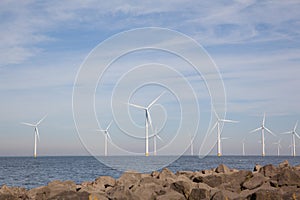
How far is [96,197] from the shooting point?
1953cm

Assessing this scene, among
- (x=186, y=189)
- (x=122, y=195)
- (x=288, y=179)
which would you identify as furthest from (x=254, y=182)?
(x=122, y=195)

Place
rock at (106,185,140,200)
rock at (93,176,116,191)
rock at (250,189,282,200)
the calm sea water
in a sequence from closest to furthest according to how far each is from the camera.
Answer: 1. rock at (250,189,282,200)
2. rock at (106,185,140,200)
3. rock at (93,176,116,191)
4. the calm sea water

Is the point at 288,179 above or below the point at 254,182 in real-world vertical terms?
above

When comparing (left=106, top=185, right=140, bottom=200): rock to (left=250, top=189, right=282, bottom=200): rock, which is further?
(left=106, top=185, right=140, bottom=200): rock

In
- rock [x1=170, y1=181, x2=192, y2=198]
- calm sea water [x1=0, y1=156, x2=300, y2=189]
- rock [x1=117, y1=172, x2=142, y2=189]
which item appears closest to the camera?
rock [x1=170, y1=181, x2=192, y2=198]

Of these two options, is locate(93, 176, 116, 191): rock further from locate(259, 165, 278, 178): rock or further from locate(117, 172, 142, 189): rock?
locate(259, 165, 278, 178): rock

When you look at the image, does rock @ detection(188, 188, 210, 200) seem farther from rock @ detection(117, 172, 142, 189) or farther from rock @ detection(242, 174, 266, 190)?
rock @ detection(117, 172, 142, 189)

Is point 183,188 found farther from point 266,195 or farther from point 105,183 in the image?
point 105,183

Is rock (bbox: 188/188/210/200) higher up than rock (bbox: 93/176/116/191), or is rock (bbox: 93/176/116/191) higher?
rock (bbox: 188/188/210/200)

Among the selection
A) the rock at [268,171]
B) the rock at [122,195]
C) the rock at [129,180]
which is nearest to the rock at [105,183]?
the rock at [129,180]

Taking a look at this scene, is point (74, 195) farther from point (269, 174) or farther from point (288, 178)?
point (269, 174)

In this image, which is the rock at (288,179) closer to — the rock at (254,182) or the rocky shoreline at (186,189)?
the rocky shoreline at (186,189)

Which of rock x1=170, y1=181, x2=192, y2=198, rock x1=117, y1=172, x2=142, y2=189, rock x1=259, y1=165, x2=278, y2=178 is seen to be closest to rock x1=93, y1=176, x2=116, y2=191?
rock x1=117, y1=172, x2=142, y2=189

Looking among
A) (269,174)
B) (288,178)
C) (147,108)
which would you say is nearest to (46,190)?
(288,178)
